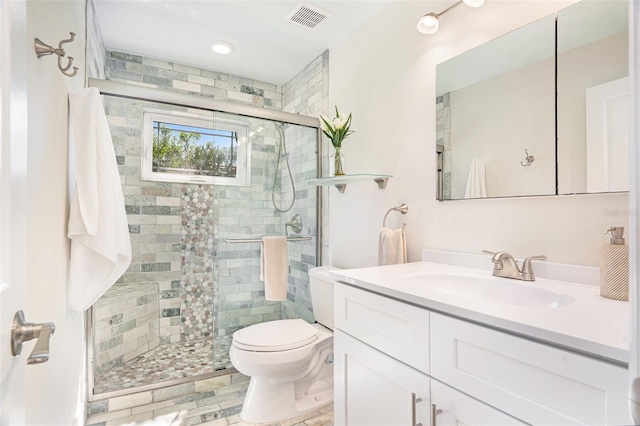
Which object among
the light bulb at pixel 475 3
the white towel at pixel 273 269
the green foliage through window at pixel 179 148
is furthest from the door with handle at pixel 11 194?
the green foliage through window at pixel 179 148

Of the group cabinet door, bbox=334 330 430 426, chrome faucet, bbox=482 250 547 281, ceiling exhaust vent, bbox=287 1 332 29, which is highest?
ceiling exhaust vent, bbox=287 1 332 29

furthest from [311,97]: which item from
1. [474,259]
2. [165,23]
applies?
[474,259]

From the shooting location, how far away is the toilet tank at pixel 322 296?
197 cm

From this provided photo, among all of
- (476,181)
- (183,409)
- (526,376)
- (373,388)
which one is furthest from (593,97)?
(183,409)

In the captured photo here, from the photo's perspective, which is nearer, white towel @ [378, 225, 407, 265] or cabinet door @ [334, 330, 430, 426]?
cabinet door @ [334, 330, 430, 426]

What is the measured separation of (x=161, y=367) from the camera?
236 cm

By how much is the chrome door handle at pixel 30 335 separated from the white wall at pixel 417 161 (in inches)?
56.7

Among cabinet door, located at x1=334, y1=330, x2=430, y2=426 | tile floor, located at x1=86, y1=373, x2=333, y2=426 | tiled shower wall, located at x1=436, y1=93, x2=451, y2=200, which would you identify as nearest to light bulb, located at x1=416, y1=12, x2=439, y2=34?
tiled shower wall, located at x1=436, y1=93, x2=451, y2=200

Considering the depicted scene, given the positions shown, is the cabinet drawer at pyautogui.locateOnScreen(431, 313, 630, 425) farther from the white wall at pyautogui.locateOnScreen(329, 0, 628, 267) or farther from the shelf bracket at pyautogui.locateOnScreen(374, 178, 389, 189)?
the shelf bracket at pyautogui.locateOnScreen(374, 178, 389, 189)

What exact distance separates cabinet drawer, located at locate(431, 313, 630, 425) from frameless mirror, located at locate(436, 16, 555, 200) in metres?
0.70

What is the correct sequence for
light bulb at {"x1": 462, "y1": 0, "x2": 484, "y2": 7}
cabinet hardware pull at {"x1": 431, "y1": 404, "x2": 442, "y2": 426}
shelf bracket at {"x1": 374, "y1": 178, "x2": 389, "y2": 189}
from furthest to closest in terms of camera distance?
shelf bracket at {"x1": 374, "y1": 178, "x2": 389, "y2": 189}
light bulb at {"x1": 462, "y1": 0, "x2": 484, "y2": 7}
cabinet hardware pull at {"x1": 431, "y1": 404, "x2": 442, "y2": 426}

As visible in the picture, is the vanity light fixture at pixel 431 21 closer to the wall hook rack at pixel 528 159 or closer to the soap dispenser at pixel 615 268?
the wall hook rack at pixel 528 159

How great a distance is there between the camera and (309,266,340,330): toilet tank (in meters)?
1.97

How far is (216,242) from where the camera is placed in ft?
6.97
